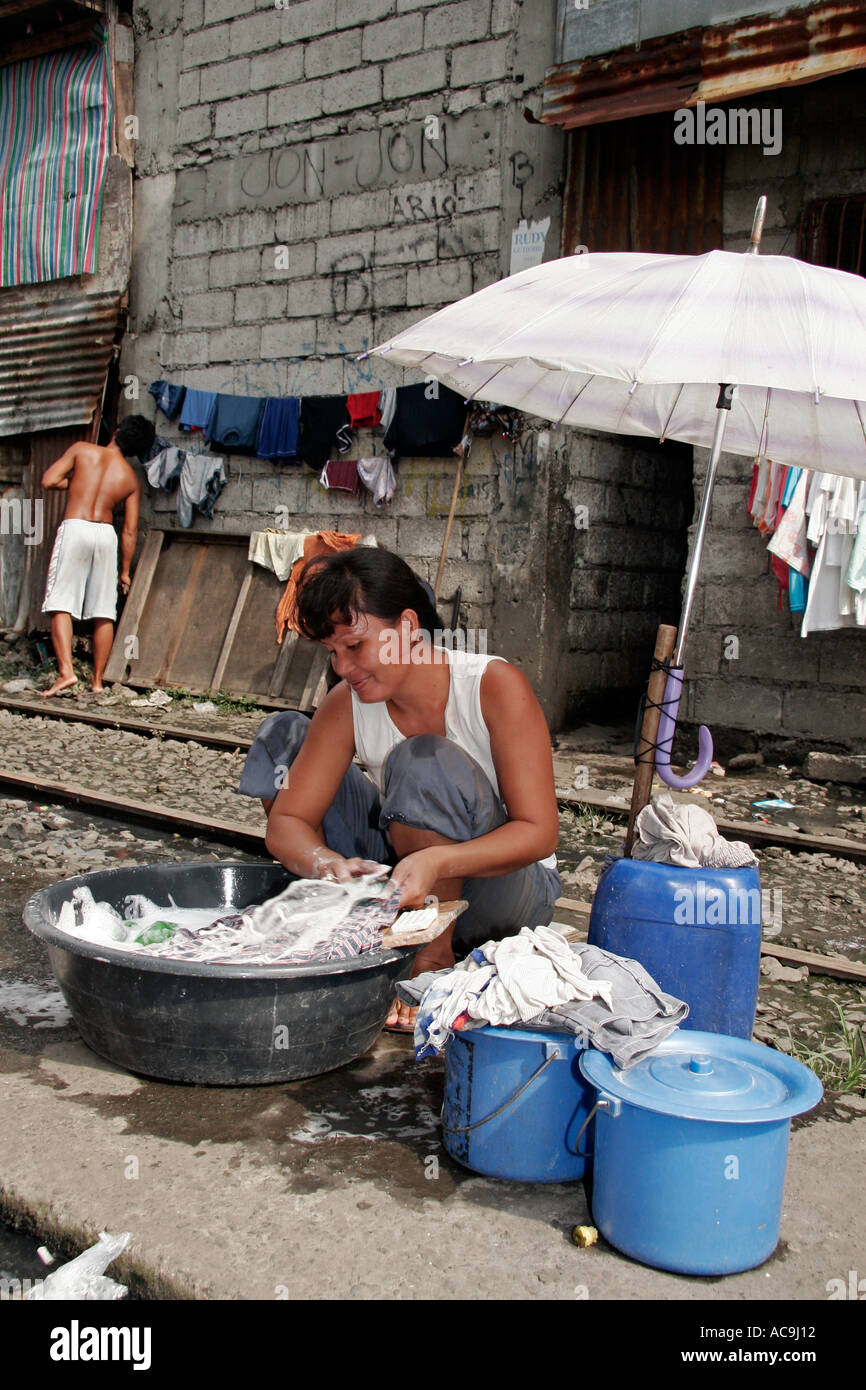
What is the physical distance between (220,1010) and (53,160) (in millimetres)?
10547

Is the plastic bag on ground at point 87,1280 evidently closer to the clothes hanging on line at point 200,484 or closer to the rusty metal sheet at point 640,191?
the rusty metal sheet at point 640,191

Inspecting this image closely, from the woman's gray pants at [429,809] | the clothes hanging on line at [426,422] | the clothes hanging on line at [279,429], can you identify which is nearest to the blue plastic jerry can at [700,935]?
the woman's gray pants at [429,809]

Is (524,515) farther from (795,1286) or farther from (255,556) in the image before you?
(795,1286)

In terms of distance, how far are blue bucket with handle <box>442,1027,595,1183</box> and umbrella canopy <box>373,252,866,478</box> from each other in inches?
61.9

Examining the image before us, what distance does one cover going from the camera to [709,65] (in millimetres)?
6660

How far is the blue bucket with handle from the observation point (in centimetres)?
251

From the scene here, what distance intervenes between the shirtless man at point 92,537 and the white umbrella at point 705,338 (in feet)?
21.7

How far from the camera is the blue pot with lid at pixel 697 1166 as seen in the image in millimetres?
2188

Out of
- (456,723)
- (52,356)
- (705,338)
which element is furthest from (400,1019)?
(52,356)

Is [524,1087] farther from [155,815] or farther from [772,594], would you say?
[772,594]

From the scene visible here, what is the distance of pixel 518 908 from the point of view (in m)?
3.31

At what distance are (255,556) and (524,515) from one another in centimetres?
252

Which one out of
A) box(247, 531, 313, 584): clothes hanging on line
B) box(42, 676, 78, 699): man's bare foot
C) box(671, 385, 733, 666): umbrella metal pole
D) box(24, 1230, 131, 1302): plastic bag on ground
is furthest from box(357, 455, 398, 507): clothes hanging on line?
box(24, 1230, 131, 1302): plastic bag on ground

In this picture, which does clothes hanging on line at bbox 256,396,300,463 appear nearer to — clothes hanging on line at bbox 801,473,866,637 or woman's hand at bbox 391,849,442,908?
clothes hanging on line at bbox 801,473,866,637
